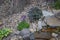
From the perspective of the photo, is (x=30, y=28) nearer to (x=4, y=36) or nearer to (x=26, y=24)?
(x=26, y=24)

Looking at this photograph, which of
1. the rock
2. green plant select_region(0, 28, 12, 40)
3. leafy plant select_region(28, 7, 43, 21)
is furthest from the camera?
leafy plant select_region(28, 7, 43, 21)

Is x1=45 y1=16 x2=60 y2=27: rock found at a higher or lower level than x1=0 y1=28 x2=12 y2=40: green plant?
higher

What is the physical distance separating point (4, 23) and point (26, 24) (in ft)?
2.90

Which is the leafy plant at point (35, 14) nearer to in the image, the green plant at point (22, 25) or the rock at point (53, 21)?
the green plant at point (22, 25)

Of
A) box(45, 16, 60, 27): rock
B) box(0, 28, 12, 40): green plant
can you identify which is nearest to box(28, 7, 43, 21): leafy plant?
box(0, 28, 12, 40): green plant

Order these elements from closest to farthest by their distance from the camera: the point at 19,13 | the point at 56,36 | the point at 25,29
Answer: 1. the point at 56,36
2. the point at 25,29
3. the point at 19,13

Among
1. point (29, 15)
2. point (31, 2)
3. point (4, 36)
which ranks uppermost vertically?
point (31, 2)

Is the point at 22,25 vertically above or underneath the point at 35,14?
underneath

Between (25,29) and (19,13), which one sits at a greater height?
(19,13)

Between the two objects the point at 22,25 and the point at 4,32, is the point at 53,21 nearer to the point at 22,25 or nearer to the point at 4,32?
the point at 22,25

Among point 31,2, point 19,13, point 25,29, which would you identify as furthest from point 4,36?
point 31,2

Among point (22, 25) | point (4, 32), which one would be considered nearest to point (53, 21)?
point (22, 25)

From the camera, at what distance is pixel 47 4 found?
5.35 metres

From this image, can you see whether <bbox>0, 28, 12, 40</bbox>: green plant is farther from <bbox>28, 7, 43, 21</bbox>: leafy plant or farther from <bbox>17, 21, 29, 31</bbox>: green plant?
<bbox>28, 7, 43, 21</bbox>: leafy plant
